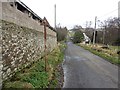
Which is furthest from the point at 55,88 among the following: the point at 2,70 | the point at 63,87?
the point at 2,70

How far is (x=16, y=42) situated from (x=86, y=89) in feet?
12.9

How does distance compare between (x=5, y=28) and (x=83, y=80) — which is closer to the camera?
(x=5, y=28)

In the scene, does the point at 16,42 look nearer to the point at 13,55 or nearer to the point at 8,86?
the point at 13,55

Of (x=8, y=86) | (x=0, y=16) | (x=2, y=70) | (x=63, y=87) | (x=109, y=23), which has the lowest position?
(x=63, y=87)

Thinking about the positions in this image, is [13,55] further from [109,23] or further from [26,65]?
[109,23]

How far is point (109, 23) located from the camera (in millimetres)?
71438

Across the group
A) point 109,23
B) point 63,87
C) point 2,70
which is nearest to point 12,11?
point 2,70

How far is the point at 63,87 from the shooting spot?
8859 mm

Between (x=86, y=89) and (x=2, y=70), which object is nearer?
(x=2, y=70)

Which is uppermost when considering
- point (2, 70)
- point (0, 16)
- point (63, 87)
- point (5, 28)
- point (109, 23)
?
point (109, 23)

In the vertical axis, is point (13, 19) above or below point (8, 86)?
above

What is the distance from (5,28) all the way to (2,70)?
63.5 inches

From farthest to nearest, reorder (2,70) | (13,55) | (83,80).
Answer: (83,80)
(13,55)
(2,70)

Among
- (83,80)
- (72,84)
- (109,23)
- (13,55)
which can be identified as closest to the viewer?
(13,55)
